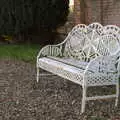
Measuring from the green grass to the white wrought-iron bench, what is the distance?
9.48ft

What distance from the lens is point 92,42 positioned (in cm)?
729

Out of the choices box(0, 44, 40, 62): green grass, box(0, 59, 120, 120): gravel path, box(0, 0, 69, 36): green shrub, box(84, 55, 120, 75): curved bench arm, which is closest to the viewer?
box(0, 59, 120, 120): gravel path

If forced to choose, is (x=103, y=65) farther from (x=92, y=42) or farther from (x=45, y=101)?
(x=92, y=42)

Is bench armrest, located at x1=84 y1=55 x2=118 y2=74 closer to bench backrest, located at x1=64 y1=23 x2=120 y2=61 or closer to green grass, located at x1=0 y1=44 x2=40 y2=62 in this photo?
bench backrest, located at x1=64 y1=23 x2=120 y2=61

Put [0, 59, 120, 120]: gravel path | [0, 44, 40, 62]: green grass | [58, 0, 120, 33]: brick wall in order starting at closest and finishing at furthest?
[0, 59, 120, 120]: gravel path < [58, 0, 120, 33]: brick wall < [0, 44, 40, 62]: green grass

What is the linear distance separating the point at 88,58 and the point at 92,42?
11.3 inches

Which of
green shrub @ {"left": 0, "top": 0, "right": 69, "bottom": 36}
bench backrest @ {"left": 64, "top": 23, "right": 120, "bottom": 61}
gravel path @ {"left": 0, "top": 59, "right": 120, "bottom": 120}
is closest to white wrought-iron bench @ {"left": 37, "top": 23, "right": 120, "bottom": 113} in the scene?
bench backrest @ {"left": 64, "top": 23, "right": 120, "bottom": 61}

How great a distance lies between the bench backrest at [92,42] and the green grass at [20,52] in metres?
2.93

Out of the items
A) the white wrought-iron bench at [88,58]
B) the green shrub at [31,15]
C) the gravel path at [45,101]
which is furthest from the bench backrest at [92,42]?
the green shrub at [31,15]

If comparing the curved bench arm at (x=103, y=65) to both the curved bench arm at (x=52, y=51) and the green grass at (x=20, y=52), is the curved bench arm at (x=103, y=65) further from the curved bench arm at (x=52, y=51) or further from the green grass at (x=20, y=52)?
the green grass at (x=20, y=52)

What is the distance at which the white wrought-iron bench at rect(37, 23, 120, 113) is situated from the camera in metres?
5.90

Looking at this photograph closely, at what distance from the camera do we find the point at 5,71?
9305mm

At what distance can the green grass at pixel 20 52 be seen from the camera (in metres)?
11.2

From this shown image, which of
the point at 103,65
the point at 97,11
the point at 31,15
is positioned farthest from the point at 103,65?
the point at 31,15
